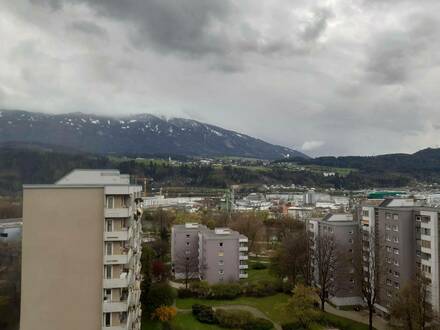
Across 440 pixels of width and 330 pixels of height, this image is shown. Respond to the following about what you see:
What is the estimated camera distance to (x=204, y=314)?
29.8 m

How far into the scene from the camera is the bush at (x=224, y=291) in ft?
116

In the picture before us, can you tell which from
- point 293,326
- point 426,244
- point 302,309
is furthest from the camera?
point 293,326

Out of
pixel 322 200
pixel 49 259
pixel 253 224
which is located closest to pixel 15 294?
pixel 49 259

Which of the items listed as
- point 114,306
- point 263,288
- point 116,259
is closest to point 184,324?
point 263,288

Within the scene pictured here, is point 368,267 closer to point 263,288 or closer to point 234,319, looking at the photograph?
point 263,288

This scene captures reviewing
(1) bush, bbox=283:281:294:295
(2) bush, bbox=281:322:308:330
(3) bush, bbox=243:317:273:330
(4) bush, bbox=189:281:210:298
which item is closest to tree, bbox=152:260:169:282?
(4) bush, bbox=189:281:210:298

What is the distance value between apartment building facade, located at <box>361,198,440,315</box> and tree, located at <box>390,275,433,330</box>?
3.05ft

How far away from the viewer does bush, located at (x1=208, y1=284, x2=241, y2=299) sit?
35.5m

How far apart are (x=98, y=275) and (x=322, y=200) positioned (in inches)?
4653

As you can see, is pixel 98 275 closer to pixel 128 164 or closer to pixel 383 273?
pixel 383 273

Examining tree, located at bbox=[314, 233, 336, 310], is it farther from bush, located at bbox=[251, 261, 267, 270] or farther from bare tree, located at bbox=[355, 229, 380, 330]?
bush, located at bbox=[251, 261, 267, 270]

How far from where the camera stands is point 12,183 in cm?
2694

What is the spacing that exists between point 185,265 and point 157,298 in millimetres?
11835

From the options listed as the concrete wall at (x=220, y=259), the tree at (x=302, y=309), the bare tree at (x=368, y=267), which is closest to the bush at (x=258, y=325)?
the tree at (x=302, y=309)
